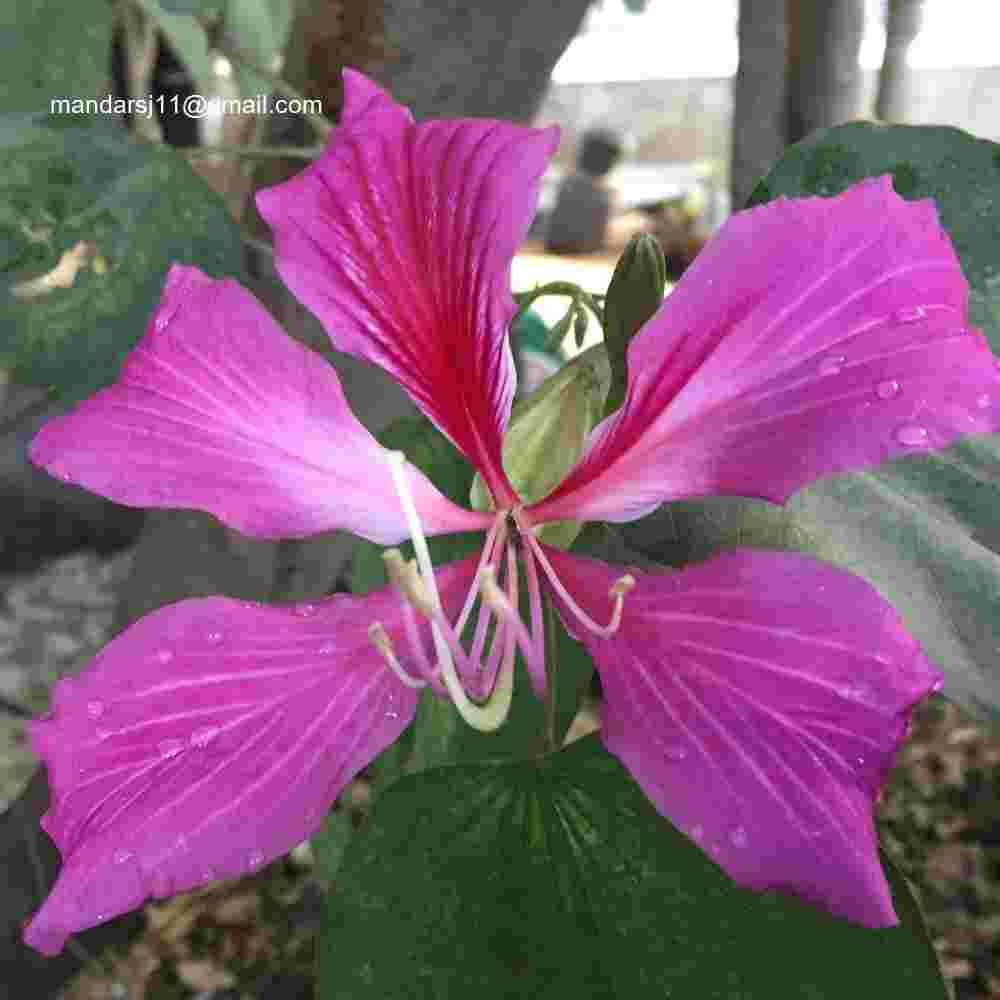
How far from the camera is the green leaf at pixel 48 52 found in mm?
655

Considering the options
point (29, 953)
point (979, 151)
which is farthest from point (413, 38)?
point (29, 953)

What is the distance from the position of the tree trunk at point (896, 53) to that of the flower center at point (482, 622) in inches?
27.9

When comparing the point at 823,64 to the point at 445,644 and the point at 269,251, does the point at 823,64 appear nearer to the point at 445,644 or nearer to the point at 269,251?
the point at 269,251

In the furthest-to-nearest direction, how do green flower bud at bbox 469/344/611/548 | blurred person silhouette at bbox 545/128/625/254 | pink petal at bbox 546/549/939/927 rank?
blurred person silhouette at bbox 545/128/625/254, green flower bud at bbox 469/344/611/548, pink petal at bbox 546/549/939/927

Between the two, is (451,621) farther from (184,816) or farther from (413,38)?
(413,38)

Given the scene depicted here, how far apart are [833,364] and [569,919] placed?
0.53 feet

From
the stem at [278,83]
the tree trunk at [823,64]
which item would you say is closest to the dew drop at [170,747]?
the stem at [278,83]

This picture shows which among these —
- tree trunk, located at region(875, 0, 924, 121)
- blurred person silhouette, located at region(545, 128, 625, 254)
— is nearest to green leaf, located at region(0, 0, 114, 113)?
tree trunk, located at region(875, 0, 924, 121)

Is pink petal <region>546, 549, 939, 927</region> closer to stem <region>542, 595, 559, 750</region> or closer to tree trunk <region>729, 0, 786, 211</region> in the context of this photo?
stem <region>542, 595, 559, 750</region>

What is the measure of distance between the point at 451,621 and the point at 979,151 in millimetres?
238

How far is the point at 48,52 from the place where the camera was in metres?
0.67

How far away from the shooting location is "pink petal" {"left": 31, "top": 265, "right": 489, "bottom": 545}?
1.05 ft

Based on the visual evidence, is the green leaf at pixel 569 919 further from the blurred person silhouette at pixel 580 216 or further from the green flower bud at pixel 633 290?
the blurred person silhouette at pixel 580 216

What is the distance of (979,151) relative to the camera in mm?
403
